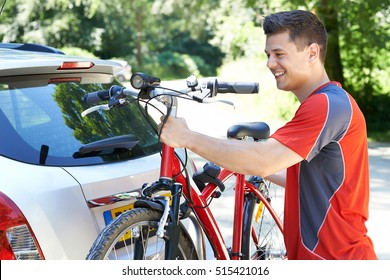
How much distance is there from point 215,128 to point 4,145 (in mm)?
11279

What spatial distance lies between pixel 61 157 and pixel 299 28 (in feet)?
3.90

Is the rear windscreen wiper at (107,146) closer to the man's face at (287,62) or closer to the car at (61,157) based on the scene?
the car at (61,157)

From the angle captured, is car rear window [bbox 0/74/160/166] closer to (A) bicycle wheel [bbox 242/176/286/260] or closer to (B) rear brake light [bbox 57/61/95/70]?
(B) rear brake light [bbox 57/61/95/70]

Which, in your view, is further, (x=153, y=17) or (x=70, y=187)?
(x=153, y=17)

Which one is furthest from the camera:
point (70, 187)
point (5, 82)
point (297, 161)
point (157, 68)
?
point (157, 68)

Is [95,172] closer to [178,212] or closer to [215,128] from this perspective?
[178,212]

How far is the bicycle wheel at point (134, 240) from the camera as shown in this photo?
9.16 ft

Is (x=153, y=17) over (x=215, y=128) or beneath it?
over

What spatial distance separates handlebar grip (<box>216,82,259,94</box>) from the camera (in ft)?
10.2

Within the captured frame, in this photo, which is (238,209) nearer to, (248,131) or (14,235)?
(248,131)

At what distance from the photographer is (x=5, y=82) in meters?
3.36

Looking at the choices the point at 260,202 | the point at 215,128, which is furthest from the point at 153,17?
the point at 260,202

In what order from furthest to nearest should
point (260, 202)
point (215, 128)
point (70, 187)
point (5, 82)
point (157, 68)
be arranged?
point (157, 68), point (215, 128), point (260, 202), point (5, 82), point (70, 187)

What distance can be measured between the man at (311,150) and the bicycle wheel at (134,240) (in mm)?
341
